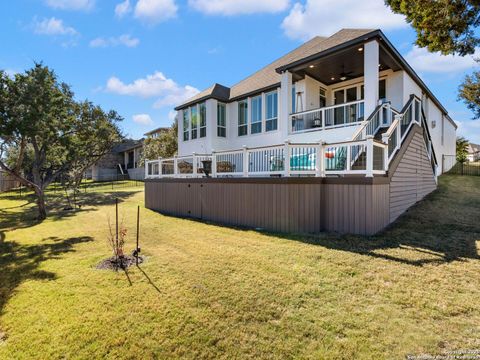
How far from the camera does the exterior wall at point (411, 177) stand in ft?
24.8

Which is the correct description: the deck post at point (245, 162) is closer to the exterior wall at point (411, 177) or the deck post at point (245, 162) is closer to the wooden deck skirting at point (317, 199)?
the wooden deck skirting at point (317, 199)

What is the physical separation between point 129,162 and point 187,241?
37983 mm

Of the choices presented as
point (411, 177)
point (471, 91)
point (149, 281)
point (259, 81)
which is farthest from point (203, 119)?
point (471, 91)

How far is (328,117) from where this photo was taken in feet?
35.4

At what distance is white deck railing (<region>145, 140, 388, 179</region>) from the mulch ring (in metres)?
4.26

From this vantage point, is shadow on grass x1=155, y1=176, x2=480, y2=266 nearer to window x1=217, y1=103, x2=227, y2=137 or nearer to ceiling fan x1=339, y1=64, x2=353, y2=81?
→ ceiling fan x1=339, y1=64, x2=353, y2=81

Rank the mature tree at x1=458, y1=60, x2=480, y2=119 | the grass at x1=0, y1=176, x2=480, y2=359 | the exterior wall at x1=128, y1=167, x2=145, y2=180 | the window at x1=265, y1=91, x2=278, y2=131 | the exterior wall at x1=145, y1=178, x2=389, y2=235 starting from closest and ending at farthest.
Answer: the grass at x1=0, y1=176, x2=480, y2=359 → the exterior wall at x1=145, y1=178, x2=389, y2=235 → the window at x1=265, y1=91, x2=278, y2=131 → the mature tree at x1=458, y1=60, x2=480, y2=119 → the exterior wall at x1=128, y1=167, x2=145, y2=180

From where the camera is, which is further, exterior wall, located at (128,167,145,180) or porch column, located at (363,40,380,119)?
exterior wall, located at (128,167,145,180)

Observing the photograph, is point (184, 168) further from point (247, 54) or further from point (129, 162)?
point (129, 162)

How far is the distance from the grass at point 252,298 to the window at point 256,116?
8.74 metres

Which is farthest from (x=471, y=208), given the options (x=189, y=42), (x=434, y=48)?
(x=189, y=42)

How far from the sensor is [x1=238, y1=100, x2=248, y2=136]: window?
14868 millimetres

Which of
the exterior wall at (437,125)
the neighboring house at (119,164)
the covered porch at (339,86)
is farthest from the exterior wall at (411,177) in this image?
the neighboring house at (119,164)

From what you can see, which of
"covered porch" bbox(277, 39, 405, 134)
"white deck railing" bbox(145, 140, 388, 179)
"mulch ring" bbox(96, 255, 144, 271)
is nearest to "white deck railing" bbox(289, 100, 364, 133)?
"covered porch" bbox(277, 39, 405, 134)
